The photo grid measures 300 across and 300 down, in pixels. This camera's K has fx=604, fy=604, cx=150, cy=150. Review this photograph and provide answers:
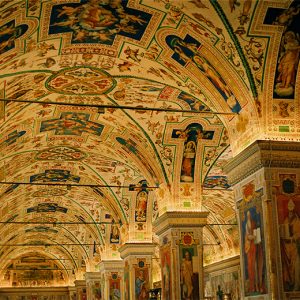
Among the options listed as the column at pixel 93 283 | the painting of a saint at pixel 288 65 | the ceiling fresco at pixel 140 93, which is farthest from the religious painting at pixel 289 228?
the column at pixel 93 283

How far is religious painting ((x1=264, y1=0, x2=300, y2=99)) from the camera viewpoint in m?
12.5

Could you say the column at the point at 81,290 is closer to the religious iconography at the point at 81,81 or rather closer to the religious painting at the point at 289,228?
the religious iconography at the point at 81,81


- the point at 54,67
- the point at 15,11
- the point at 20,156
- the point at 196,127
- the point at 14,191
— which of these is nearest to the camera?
the point at 15,11

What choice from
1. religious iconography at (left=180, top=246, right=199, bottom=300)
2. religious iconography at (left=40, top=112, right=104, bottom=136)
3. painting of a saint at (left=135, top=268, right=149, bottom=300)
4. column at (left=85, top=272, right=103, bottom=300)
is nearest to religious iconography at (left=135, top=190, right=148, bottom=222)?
painting of a saint at (left=135, top=268, right=149, bottom=300)

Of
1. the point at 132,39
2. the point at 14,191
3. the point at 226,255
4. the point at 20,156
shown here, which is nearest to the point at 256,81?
the point at 132,39

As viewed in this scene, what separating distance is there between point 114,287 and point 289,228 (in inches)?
769

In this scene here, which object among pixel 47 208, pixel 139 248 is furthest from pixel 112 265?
pixel 139 248

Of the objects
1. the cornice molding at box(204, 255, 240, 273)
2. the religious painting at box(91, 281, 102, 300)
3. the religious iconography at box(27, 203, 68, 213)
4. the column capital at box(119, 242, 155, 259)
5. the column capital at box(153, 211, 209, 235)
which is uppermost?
the religious iconography at box(27, 203, 68, 213)

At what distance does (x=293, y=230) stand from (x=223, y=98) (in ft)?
12.7

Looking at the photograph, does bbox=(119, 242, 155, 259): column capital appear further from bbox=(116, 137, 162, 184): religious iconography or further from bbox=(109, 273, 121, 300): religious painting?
bbox=(116, 137, 162, 184): religious iconography

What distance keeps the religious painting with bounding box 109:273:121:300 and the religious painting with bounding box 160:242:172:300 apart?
36.1ft

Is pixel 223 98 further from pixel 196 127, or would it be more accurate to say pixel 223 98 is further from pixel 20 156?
pixel 20 156

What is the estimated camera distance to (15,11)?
12.6 metres

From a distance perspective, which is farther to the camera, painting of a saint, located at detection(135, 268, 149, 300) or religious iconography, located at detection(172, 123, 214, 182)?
painting of a saint, located at detection(135, 268, 149, 300)
